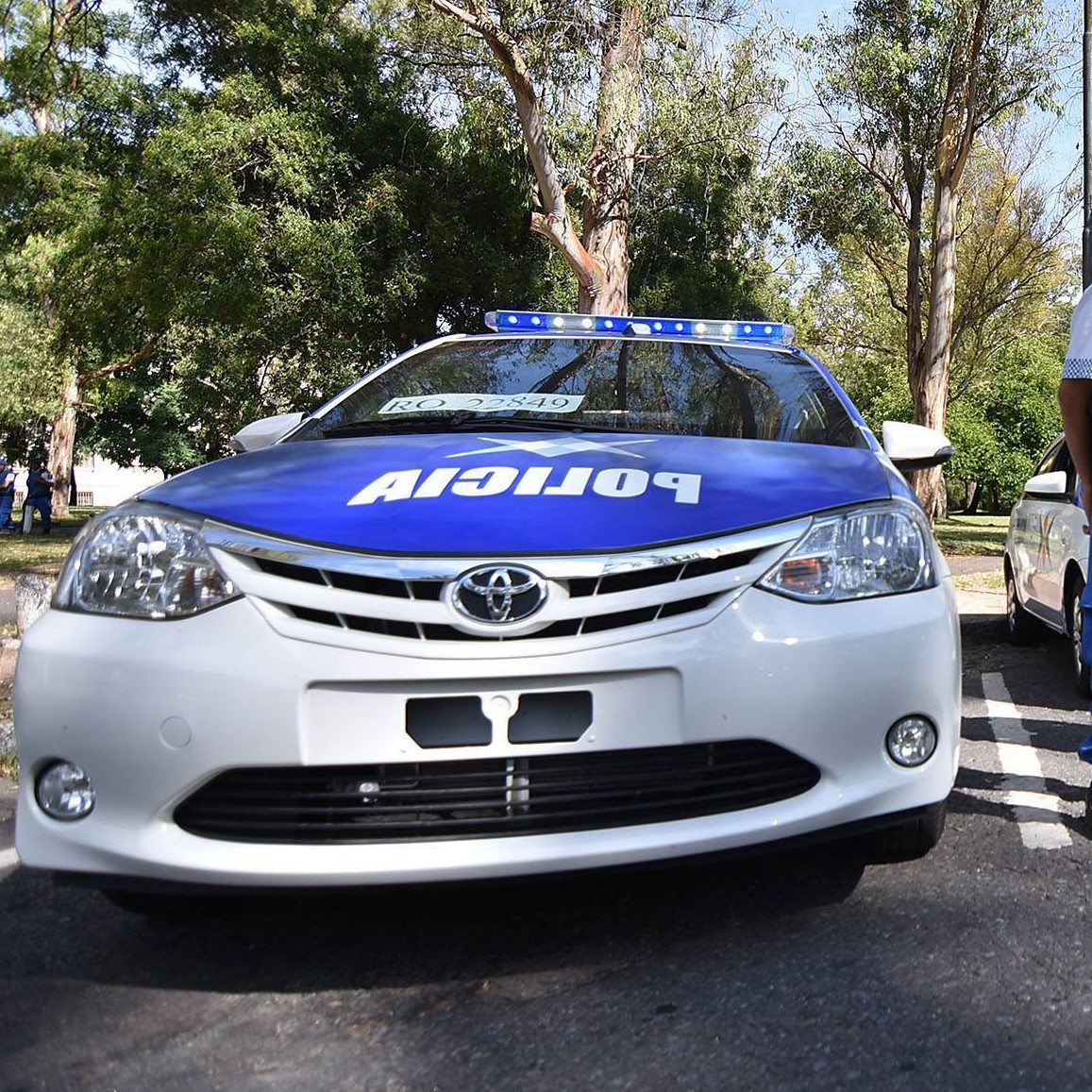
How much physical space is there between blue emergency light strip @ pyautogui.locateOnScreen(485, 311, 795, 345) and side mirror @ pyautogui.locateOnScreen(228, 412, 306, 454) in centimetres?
99

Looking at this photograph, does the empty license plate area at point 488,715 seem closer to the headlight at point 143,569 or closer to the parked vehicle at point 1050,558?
the headlight at point 143,569

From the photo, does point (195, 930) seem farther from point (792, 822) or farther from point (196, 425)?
point (196, 425)

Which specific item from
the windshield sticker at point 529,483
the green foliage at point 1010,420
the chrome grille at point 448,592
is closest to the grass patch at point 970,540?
the green foliage at point 1010,420

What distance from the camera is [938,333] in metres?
19.9

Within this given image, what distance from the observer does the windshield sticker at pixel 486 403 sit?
147 inches

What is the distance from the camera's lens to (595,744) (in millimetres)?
2545

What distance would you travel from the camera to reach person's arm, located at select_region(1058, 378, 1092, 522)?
11.3ft

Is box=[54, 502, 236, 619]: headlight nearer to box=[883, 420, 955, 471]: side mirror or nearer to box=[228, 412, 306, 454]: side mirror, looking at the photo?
box=[228, 412, 306, 454]: side mirror

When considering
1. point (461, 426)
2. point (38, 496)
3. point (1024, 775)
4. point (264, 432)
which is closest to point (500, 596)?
point (461, 426)

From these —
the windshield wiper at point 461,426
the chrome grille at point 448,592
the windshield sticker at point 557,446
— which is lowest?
the chrome grille at point 448,592

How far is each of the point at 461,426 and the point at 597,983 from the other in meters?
1.58

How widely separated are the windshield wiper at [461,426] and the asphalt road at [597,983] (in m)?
1.19

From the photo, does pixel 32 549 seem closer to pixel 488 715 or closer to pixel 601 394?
pixel 601 394

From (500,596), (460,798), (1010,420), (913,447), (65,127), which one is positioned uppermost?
(65,127)
